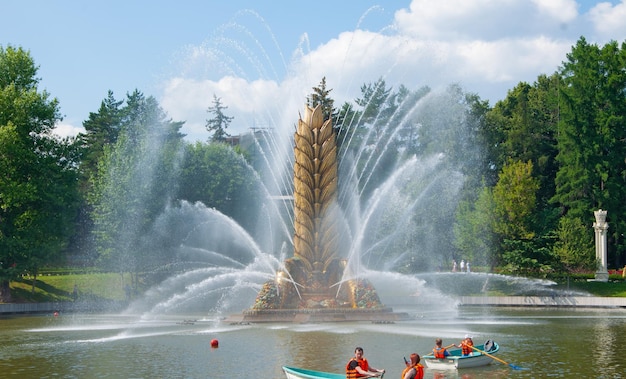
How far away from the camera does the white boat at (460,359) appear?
30797 millimetres

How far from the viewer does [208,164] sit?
99125 mm

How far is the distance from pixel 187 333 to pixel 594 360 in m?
21.2

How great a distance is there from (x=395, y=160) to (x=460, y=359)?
7563cm

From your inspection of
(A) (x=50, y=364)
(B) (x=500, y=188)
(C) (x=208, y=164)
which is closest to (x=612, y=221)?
(B) (x=500, y=188)

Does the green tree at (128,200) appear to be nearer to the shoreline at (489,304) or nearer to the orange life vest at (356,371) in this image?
the shoreline at (489,304)

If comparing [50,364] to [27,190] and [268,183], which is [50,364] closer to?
[27,190]

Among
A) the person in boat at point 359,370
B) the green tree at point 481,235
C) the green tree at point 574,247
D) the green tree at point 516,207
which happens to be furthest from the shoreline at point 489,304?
the person in boat at point 359,370

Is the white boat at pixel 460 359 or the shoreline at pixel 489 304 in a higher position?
the shoreline at pixel 489 304

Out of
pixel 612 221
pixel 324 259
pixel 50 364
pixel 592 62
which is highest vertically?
pixel 592 62

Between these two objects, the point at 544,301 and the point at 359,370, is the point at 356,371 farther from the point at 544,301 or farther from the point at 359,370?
the point at 544,301

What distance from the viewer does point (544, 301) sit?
223ft

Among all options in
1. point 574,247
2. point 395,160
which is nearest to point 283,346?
point 574,247

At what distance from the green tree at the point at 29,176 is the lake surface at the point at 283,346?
49.7ft

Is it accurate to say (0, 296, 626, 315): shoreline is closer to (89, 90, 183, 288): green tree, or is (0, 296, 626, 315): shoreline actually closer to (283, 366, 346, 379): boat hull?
(89, 90, 183, 288): green tree
